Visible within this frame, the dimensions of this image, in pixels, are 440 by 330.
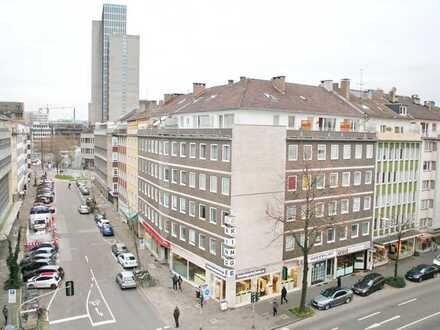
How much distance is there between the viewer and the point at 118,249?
52.3 meters

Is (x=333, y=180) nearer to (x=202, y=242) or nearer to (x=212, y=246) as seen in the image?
(x=212, y=246)

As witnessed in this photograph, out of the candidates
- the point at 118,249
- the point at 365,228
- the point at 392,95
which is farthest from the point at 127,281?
the point at 392,95

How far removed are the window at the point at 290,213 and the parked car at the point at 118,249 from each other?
72.3 feet

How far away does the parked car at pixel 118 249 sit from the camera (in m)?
51.5

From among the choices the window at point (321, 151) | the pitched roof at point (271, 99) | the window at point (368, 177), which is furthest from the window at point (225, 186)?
the window at point (368, 177)

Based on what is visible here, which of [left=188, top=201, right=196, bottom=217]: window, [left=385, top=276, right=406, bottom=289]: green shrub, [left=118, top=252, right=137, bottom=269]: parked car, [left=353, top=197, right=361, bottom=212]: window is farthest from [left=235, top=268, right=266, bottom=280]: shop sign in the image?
[left=118, top=252, right=137, bottom=269]: parked car

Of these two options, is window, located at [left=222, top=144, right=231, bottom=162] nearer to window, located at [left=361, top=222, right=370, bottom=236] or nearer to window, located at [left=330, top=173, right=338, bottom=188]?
window, located at [left=330, top=173, right=338, bottom=188]

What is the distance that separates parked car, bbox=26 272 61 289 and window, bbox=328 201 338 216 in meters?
27.6

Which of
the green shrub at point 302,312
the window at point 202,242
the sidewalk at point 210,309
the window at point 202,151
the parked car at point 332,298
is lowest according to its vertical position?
the sidewalk at point 210,309

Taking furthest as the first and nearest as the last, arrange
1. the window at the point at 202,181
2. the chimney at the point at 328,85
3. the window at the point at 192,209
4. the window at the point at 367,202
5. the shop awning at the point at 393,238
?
1. the chimney at the point at 328,85
2. the shop awning at the point at 393,238
3. the window at the point at 367,202
4. the window at the point at 192,209
5. the window at the point at 202,181

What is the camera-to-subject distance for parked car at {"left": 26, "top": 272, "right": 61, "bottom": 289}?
133 feet

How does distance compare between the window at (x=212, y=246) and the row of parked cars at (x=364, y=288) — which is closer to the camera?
the row of parked cars at (x=364, y=288)

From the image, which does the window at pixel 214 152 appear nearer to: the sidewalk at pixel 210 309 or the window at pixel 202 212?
the window at pixel 202 212

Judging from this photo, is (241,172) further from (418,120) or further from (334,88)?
Answer: (418,120)
